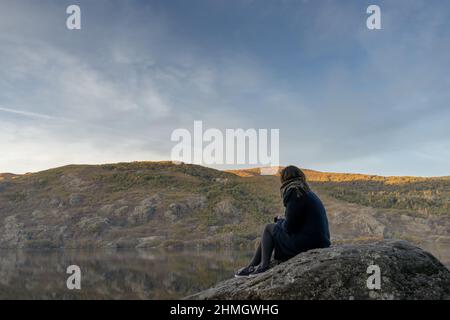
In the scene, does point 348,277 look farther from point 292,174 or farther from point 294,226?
point 292,174

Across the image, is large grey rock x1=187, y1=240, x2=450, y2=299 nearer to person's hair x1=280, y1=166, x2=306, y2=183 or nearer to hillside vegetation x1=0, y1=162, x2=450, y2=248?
person's hair x1=280, y1=166, x2=306, y2=183

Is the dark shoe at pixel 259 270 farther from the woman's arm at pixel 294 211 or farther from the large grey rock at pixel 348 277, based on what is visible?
the woman's arm at pixel 294 211

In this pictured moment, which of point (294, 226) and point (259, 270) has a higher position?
point (294, 226)

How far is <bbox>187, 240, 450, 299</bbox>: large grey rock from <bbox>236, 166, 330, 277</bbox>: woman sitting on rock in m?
0.56

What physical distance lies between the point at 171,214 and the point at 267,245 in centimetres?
14776

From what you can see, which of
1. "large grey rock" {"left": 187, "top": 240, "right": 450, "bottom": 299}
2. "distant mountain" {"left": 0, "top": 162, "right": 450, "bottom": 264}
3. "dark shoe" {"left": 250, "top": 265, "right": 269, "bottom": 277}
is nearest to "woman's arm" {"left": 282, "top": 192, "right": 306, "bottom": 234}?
"large grey rock" {"left": 187, "top": 240, "right": 450, "bottom": 299}

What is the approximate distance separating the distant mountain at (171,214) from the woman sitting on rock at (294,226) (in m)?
110

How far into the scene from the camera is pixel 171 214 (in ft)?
512

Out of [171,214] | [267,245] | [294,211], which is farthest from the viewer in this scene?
[171,214]

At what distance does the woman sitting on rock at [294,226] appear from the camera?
10.1m

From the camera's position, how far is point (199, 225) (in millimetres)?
147375

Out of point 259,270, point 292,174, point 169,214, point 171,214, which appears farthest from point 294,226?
point 169,214

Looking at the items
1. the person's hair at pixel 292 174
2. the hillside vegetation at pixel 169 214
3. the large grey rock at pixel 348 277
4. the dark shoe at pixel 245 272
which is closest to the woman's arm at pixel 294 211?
the person's hair at pixel 292 174
